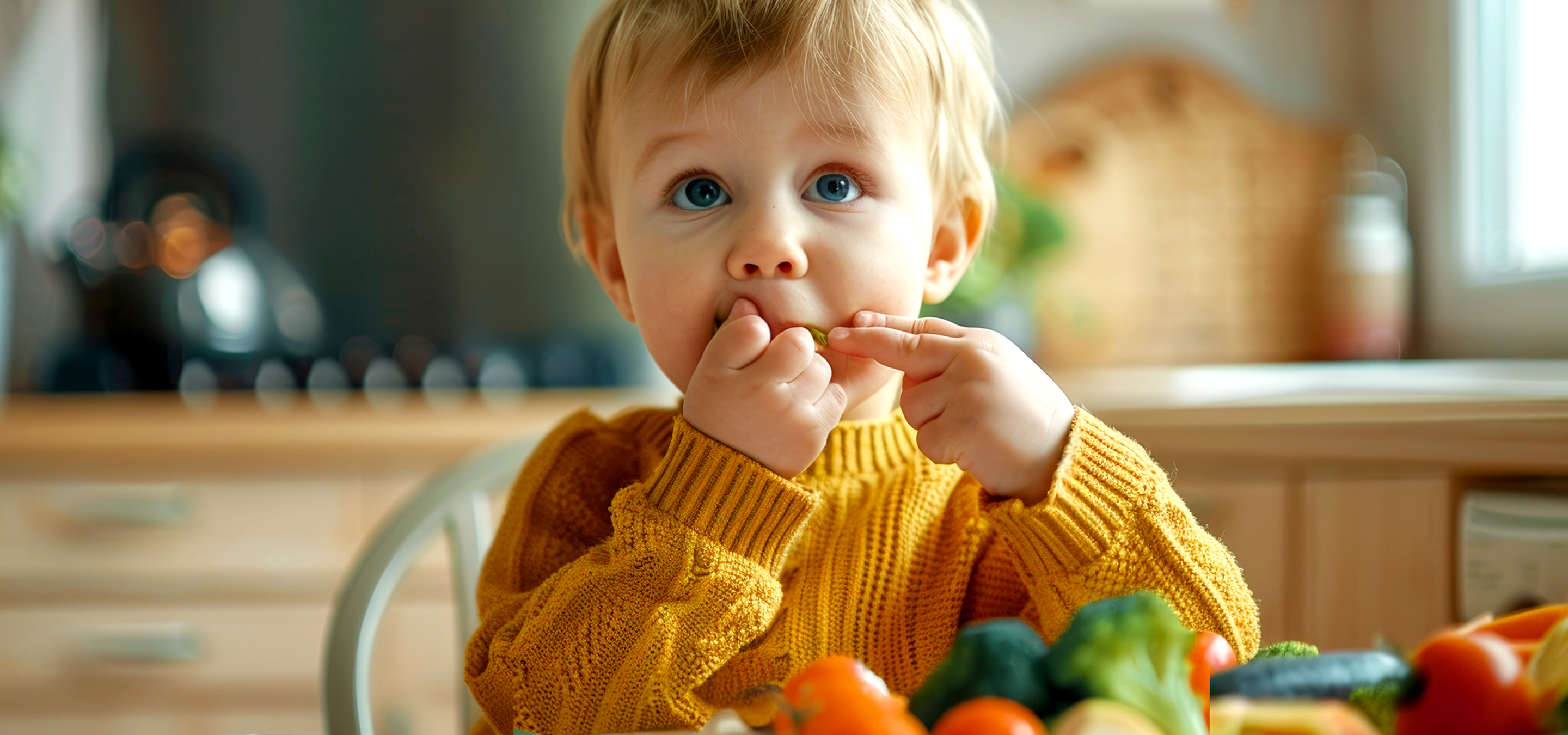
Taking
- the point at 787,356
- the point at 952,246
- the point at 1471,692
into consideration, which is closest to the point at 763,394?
the point at 787,356

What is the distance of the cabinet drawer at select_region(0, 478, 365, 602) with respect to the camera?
1729 millimetres

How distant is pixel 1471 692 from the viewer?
366mm

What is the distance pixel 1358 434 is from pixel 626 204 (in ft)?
2.36

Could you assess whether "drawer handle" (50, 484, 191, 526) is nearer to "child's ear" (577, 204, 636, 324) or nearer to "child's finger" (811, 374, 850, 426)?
"child's ear" (577, 204, 636, 324)

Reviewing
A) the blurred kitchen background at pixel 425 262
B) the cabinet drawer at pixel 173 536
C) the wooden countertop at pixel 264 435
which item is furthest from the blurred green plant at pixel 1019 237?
the cabinet drawer at pixel 173 536

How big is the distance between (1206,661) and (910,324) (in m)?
0.28

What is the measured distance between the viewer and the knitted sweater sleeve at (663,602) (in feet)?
2.13

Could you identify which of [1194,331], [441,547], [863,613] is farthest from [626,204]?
[1194,331]

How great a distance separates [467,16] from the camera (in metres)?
2.21

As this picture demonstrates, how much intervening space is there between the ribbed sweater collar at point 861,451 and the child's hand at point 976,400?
14 cm

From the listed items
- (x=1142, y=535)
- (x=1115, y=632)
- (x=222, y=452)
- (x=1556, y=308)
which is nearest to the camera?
(x=1115, y=632)

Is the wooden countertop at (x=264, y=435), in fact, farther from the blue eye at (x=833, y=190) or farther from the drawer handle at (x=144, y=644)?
the blue eye at (x=833, y=190)

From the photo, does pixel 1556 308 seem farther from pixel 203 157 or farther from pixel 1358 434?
pixel 203 157

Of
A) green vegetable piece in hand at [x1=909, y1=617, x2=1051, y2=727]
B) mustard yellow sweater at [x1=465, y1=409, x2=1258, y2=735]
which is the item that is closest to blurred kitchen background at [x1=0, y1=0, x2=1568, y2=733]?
mustard yellow sweater at [x1=465, y1=409, x2=1258, y2=735]
